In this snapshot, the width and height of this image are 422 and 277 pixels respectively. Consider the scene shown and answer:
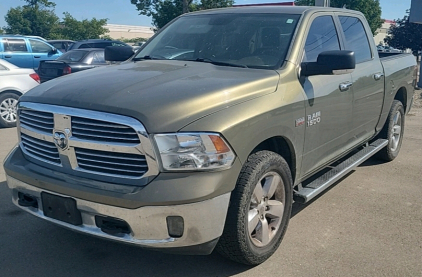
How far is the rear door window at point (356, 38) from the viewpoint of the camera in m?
4.74

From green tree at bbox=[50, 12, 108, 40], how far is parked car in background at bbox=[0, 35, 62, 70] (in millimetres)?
36112

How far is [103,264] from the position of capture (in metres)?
3.33

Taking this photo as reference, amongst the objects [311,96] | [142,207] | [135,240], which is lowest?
[135,240]

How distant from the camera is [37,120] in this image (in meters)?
3.14

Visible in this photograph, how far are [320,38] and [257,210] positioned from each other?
1900 mm

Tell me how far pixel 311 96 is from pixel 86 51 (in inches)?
380

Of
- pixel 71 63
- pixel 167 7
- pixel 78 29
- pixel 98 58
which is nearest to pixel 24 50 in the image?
pixel 98 58

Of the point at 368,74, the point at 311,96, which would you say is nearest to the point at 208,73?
the point at 311,96

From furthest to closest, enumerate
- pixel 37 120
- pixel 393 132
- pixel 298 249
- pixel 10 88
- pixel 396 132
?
pixel 10 88 → pixel 396 132 → pixel 393 132 → pixel 298 249 → pixel 37 120

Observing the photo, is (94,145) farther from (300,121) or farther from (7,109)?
(7,109)

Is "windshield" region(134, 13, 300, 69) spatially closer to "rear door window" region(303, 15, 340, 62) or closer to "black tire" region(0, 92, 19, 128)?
"rear door window" region(303, 15, 340, 62)

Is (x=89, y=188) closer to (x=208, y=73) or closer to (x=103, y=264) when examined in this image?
(x=103, y=264)

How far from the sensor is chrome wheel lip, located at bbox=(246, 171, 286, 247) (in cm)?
314

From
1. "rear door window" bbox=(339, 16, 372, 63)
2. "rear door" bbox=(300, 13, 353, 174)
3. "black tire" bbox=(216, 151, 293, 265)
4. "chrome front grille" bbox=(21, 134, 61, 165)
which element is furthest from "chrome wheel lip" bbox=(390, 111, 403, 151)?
"chrome front grille" bbox=(21, 134, 61, 165)
